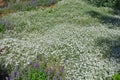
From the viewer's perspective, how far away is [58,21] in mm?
19016

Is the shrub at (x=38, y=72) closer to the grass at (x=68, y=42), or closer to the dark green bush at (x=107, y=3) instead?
the grass at (x=68, y=42)

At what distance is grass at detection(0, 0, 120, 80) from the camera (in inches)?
451

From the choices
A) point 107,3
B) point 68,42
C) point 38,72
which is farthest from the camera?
point 107,3

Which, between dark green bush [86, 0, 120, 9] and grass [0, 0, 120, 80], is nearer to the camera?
grass [0, 0, 120, 80]

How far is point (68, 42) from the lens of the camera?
45.6 feet

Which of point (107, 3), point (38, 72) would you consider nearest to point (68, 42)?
point (38, 72)

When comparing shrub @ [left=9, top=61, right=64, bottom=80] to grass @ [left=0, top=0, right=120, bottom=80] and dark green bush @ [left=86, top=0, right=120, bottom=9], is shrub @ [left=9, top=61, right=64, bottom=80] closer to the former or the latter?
grass @ [left=0, top=0, right=120, bottom=80]

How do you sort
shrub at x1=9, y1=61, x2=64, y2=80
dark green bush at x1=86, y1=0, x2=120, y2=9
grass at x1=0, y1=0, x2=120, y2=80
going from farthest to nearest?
dark green bush at x1=86, y1=0, x2=120, y2=9, grass at x1=0, y1=0, x2=120, y2=80, shrub at x1=9, y1=61, x2=64, y2=80

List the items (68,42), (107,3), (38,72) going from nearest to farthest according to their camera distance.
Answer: (38,72) → (68,42) → (107,3)

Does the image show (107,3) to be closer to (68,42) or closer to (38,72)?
(68,42)

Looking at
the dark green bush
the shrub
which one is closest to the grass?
the shrub

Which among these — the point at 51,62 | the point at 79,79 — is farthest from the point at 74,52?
the point at 79,79

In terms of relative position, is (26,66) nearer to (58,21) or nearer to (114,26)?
(58,21)

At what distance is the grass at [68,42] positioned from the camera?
1146cm
